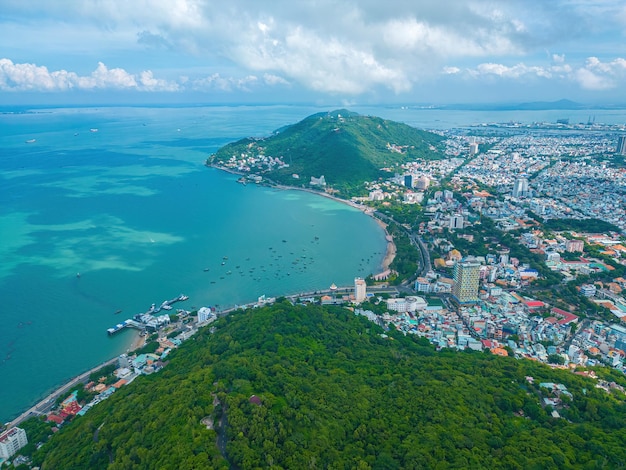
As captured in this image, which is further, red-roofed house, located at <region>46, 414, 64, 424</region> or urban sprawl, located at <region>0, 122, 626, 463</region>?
urban sprawl, located at <region>0, 122, 626, 463</region>

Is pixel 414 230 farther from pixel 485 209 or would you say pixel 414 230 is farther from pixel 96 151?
pixel 96 151

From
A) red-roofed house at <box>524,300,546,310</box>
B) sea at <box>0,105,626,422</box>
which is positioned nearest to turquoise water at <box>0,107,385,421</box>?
sea at <box>0,105,626,422</box>

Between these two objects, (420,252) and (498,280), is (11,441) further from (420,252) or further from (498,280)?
(420,252)

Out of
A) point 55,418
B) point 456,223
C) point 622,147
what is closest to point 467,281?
point 456,223

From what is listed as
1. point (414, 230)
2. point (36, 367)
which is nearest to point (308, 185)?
point (414, 230)

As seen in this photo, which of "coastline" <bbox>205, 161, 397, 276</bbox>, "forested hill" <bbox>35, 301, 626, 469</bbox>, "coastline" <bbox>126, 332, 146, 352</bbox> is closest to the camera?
"forested hill" <bbox>35, 301, 626, 469</bbox>

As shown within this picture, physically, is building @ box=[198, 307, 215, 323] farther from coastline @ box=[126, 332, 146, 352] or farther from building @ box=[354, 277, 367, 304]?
building @ box=[354, 277, 367, 304]
